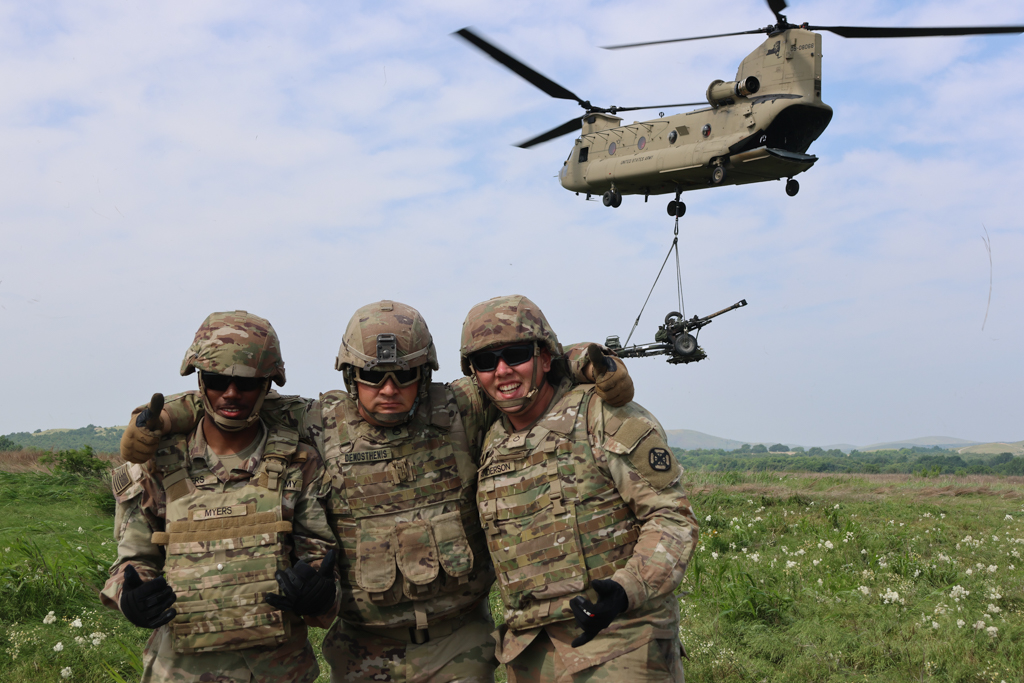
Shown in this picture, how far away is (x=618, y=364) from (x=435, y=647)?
1.92 meters

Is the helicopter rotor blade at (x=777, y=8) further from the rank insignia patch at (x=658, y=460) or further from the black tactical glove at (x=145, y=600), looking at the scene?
the black tactical glove at (x=145, y=600)

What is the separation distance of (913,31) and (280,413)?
19925 millimetres

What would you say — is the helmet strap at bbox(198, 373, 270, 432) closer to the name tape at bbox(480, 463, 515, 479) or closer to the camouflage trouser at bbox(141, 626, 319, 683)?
the camouflage trouser at bbox(141, 626, 319, 683)

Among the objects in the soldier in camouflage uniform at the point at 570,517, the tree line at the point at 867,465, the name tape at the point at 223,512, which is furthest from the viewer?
the tree line at the point at 867,465

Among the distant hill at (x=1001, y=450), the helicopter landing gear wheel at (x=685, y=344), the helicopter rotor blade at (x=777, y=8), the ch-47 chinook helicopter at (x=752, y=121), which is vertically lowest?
the distant hill at (x=1001, y=450)

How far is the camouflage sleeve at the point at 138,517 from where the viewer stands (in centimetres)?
414

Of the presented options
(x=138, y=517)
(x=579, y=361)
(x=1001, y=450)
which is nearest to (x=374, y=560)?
(x=138, y=517)

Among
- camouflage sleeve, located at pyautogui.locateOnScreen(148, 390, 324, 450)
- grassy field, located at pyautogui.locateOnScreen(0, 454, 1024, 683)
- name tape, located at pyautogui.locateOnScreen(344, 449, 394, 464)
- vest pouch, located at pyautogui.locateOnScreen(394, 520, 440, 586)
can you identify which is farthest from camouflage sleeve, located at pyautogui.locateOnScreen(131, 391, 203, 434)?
grassy field, located at pyautogui.locateOnScreen(0, 454, 1024, 683)

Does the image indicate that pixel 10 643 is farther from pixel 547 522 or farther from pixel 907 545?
pixel 907 545

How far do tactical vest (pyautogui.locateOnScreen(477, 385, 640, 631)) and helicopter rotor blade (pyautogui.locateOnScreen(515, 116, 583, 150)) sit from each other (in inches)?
1010

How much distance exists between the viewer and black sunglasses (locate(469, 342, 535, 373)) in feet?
14.4

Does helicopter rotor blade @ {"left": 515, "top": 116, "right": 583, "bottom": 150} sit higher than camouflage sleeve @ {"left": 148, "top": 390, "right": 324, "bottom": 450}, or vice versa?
helicopter rotor blade @ {"left": 515, "top": 116, "right": 583, "bottom": 150}

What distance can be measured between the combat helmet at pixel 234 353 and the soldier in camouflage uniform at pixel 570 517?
1.14 meters

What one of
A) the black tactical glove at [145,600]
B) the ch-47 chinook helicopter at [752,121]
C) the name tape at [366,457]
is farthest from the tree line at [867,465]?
the black tactical glove at [145,600]
